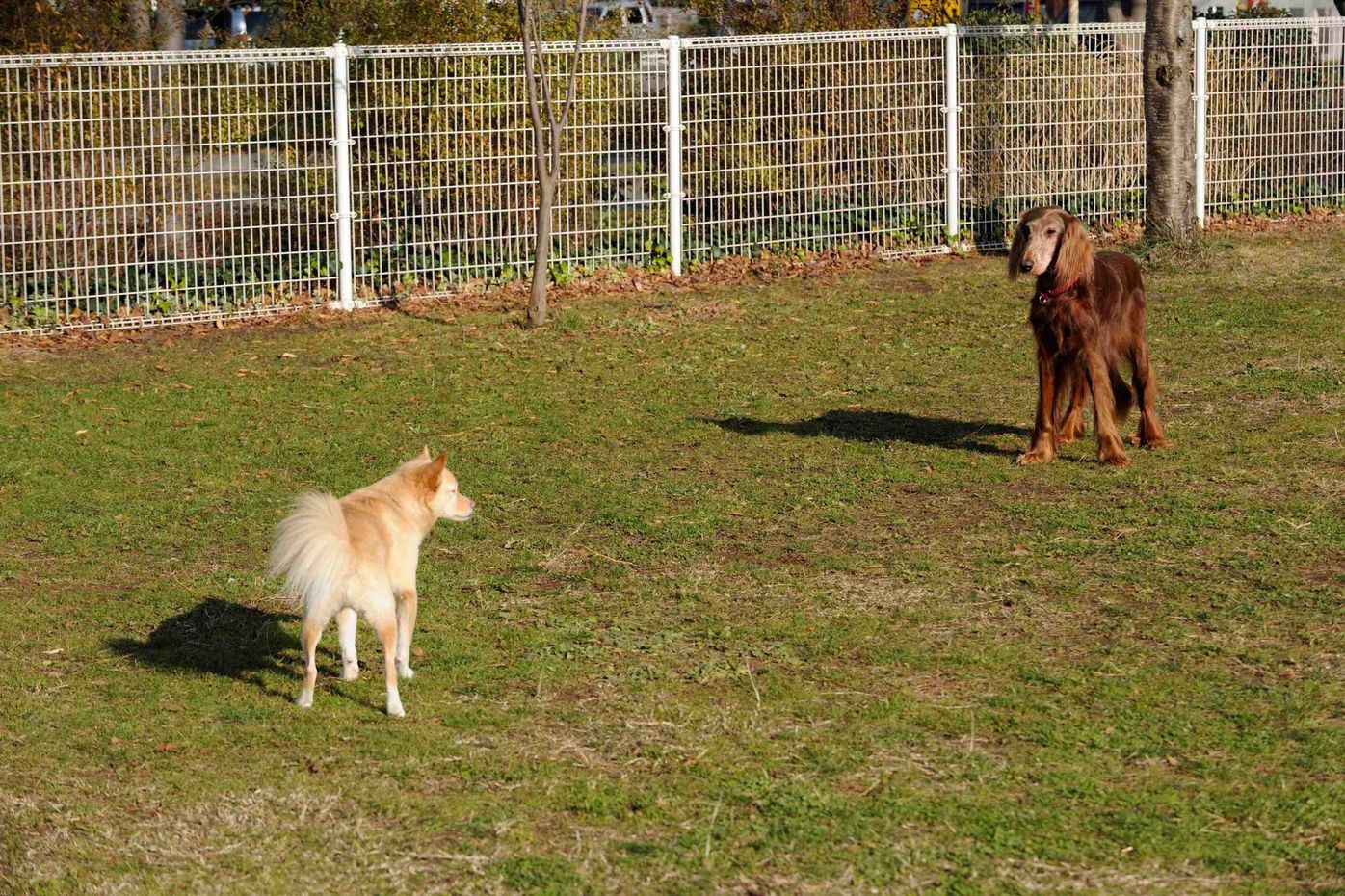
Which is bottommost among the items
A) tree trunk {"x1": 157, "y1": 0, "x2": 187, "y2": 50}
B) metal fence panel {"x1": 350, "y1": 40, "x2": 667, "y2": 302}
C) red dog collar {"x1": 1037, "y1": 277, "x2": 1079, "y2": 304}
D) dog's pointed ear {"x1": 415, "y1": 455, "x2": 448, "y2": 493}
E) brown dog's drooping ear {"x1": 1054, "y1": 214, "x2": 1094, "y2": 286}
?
dog's pointed ear {"x1": 415, "y1": 455, "x2": 448, "y2": 493}

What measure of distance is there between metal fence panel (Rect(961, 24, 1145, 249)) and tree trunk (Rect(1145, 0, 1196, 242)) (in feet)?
3.93

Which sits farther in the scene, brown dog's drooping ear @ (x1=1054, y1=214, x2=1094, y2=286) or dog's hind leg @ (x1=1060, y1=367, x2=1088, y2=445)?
dog's hind leg @ (x1=1060, y1=367, x2=1088, y2=445)

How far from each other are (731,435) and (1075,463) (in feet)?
6.05

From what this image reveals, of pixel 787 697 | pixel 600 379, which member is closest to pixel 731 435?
pixel 600 379

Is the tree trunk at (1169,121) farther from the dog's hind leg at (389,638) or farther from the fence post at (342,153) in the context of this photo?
the dog's hind leg at (389,638)

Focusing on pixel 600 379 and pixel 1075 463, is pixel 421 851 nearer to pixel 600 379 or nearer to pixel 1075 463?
pixel 1075 463

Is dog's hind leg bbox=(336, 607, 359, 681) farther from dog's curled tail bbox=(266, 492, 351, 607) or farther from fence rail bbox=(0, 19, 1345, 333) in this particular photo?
fence rail bbox=(0, 19, 1345, 333)

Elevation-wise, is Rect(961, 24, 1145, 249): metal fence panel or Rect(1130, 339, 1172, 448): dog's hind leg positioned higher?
Rect(961, 24, 1145, 249): metal fence panel

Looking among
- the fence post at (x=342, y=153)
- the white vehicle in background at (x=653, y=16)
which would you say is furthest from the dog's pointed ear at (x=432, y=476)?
the white vehicle in background at (x=653, y=16)

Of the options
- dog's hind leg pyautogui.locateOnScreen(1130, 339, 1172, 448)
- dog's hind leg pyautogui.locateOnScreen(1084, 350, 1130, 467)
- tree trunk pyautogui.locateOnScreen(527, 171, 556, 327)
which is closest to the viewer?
dog's hind leg pyautogui.locateOnScreen(1084, 350, 1130, 467)

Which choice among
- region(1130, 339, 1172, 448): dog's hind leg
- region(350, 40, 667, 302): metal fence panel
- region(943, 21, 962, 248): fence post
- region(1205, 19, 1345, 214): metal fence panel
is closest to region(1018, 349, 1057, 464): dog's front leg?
region(1130, 339, 1172, 448): dog's hind leg

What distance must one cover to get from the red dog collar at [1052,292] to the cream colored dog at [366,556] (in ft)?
11.9

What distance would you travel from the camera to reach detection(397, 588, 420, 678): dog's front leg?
18.1ft

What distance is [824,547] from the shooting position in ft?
23.4
